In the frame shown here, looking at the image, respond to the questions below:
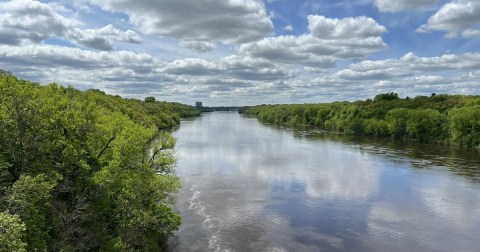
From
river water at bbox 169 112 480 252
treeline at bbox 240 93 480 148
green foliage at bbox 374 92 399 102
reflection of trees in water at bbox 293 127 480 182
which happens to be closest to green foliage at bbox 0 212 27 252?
river water at bbox 169 112 480 252

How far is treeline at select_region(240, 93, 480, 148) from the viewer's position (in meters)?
90.1

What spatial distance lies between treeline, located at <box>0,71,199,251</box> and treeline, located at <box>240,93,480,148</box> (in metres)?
81.6

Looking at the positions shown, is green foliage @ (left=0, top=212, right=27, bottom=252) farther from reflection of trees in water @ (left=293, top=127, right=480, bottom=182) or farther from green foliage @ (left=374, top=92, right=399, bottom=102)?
green foliage @ (left=374, top=92, right=399, bottom=102)

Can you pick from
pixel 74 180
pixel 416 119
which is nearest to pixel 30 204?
pixel 74 180

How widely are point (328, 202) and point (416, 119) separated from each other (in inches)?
2795

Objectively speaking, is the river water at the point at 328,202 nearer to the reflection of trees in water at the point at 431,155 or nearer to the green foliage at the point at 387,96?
the reflection of trees in water at the point at 431,155

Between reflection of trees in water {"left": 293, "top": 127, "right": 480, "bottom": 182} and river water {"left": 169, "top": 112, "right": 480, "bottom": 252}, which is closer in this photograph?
river water {"left": 169, "top": 112, "right": 480, "bottom": 252}

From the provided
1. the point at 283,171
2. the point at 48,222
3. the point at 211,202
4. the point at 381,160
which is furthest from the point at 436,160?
the point at 48,222

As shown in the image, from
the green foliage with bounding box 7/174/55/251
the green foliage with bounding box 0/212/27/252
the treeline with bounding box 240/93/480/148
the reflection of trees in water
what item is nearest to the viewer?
the green foliage with bounding box 0/212/27/252

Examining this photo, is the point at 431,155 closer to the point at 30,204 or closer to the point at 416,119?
the point at 416,119

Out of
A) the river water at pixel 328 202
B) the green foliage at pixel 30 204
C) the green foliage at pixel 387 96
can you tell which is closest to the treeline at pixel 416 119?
the green foliage at pixel 387 96

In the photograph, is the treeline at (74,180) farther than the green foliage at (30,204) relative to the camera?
Yes

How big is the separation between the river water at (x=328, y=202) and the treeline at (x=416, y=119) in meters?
15.7

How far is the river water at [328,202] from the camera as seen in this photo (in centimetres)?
3262
